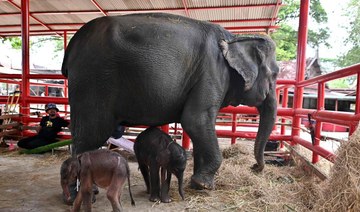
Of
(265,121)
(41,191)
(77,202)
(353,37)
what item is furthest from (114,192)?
(353,37)

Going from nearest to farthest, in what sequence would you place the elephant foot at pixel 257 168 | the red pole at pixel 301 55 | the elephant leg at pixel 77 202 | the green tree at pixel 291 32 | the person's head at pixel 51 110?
the elephant leg at pixel 77 202, the elephant foot at pixel 257 168, the red pole at pixel 301 55, the person's head at pixel 51 110, the green tree at pixel 291 32

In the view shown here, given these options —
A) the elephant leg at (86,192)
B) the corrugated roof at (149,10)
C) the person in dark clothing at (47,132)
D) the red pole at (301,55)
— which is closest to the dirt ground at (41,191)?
the elephant leg at (86,192)

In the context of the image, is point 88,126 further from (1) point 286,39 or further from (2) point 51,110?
(1) point 286,39

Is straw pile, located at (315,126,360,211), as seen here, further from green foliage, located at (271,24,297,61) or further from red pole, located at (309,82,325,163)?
green foliage, located at (271,24,297,61)

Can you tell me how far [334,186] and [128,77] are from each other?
187 centimetres

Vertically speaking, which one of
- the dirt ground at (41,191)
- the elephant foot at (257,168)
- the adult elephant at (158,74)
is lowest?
the dirt ground at (41,191)

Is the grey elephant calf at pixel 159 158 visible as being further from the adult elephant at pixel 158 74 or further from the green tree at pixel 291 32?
the green tree at pixel 291 32

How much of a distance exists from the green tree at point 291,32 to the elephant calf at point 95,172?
23905 mm

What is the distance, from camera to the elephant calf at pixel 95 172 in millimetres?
2214

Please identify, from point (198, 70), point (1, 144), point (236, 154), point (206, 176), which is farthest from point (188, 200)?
point (1, 144)

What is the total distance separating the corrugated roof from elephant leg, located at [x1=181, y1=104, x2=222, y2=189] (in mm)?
4729

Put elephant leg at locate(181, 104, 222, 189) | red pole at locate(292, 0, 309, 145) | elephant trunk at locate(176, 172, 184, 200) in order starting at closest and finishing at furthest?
1. elephant trunk at locate(176, 172, 184, 200)
2. elephant leg at locate(181, 104, 222, 189)
3. red pole at locate(292, 0, 309, 145)

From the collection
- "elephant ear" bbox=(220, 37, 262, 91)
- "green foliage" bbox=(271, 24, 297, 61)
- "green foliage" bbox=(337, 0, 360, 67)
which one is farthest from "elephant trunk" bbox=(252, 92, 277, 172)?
"green foliage" bbox=(337, 0, 360, 67)

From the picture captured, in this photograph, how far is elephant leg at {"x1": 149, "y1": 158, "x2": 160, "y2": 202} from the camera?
9.27ft
